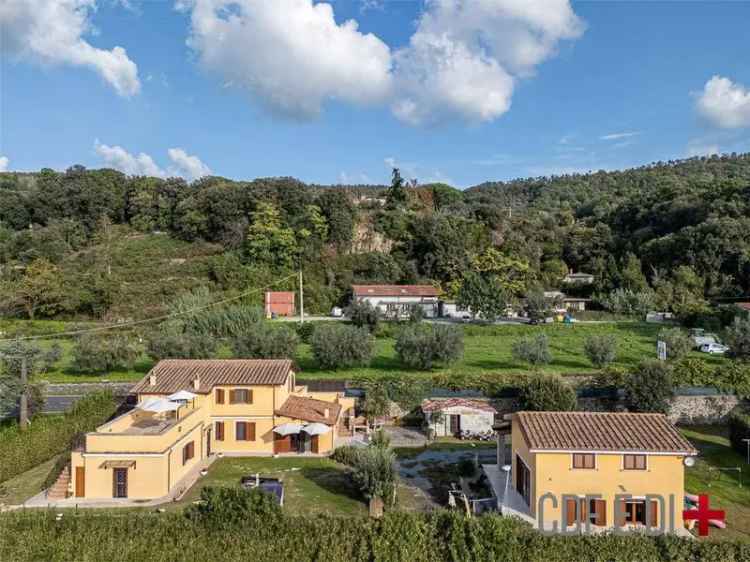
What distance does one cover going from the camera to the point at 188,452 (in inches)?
818

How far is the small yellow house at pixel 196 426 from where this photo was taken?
1819 centimetres

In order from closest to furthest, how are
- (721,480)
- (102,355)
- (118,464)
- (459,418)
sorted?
1. (118,464)
2. (721,480)
3. (459,418)
4. (102,355)

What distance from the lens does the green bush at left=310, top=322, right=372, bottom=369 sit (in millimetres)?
33656

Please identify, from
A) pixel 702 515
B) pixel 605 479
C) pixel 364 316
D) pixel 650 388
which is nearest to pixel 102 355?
pixel 364 316

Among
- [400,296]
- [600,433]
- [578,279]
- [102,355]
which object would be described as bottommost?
[102,355]

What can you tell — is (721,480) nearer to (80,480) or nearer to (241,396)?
(241,396)

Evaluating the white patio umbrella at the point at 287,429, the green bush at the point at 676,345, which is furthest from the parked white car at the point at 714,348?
the white patio umbrella at the point at 287,429

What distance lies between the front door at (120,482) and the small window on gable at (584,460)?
14371mm

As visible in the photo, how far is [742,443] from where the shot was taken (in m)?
23.5

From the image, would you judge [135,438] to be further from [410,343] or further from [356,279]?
[356,279]

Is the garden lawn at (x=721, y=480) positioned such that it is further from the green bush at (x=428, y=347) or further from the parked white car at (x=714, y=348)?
the parked white car at (x=714, y=348)

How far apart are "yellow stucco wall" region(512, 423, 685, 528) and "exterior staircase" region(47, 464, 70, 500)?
596 inches

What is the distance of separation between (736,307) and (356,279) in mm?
36986

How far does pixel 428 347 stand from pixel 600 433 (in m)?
17.5
